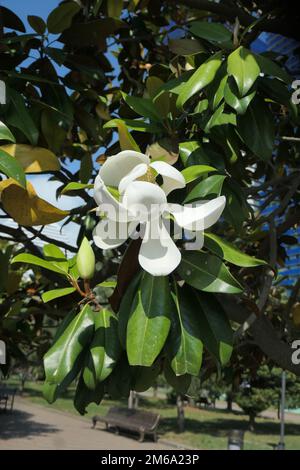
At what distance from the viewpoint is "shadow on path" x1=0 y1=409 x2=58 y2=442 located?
1441 centimetres

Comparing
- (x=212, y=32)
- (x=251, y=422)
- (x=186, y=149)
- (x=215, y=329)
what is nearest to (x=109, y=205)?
(x=215, y=329)

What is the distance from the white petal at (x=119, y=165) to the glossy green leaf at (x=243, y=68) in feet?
1.03

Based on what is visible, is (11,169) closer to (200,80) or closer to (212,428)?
(200,80)

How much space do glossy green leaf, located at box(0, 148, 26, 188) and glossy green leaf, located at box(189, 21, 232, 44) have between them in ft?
2.08

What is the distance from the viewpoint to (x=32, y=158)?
1328mm

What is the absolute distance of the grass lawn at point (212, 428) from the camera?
1449 cm

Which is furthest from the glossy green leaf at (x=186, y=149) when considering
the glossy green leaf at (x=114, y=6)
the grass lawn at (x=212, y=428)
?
the grass lawn at (x=212, y=428)

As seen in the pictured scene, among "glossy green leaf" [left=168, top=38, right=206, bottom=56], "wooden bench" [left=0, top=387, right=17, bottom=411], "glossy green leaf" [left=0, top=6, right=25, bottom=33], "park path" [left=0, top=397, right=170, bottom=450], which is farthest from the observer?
"wooden bench" [left=0, top=387, right=17, bottom=411]

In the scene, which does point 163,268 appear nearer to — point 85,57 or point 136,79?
point 85,57

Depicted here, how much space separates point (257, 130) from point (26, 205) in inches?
22.8

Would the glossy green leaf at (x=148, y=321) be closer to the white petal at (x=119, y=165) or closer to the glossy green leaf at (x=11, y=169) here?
the white petal at (x=119, y=165)

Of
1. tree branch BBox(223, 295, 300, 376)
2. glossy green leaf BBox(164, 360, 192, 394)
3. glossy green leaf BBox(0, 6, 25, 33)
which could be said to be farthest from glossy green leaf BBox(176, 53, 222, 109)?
glossy green leaf BBox(0, 6, 25, 33)

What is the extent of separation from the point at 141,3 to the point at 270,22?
3.30 feet

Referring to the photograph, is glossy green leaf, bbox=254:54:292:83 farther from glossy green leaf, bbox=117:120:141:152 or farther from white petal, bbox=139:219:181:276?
white petal, bbox=139:219:181:276
